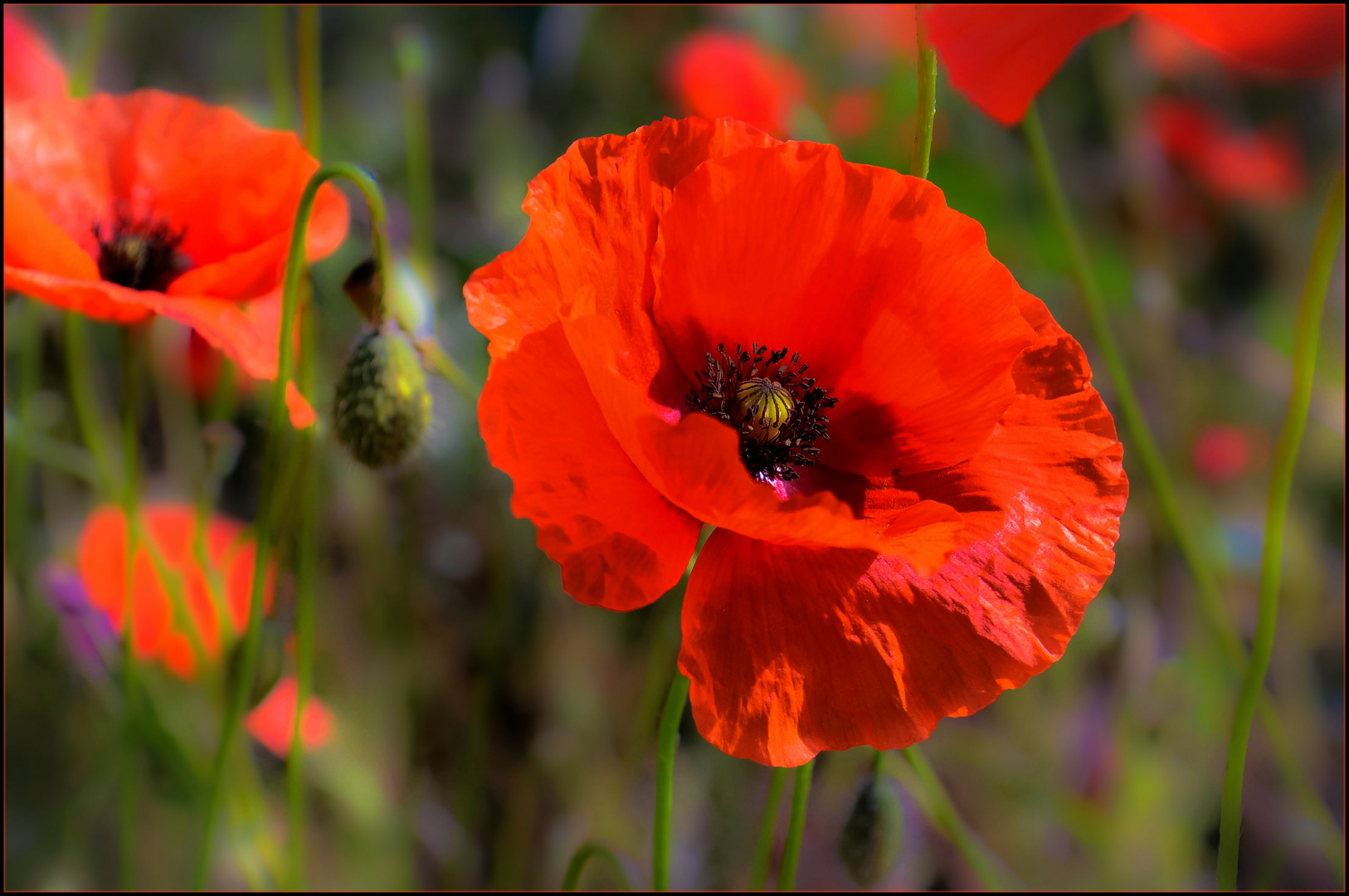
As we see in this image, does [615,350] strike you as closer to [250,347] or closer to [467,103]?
[250,347]

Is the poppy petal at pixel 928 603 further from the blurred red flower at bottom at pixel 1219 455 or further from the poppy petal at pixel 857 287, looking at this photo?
the blurred red flower at bottom at pixel 1219 455

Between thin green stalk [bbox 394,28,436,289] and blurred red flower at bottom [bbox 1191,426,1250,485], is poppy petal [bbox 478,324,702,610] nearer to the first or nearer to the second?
thin green stalk [bbox 394,28,436,289]

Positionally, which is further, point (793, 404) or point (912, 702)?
point (793, 404)

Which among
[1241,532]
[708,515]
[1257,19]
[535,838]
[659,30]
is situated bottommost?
[535,838]

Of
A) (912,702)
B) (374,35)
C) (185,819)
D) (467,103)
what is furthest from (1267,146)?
(185,819)

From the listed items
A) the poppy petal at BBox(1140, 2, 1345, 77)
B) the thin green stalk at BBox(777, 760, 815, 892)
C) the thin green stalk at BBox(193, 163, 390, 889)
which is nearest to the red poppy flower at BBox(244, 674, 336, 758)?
the thin green stalk at BBox(193, 163, 390, 889)

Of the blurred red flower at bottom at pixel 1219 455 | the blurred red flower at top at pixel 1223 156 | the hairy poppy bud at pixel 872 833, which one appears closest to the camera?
the hairy poppy bud at pixel 872 833

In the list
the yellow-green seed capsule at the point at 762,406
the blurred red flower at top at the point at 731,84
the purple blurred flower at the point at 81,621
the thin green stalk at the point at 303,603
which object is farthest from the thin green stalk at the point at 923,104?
the blurred red flower at top at the point at 731,84

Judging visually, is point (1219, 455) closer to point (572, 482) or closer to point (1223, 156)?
point (1223, 156)
